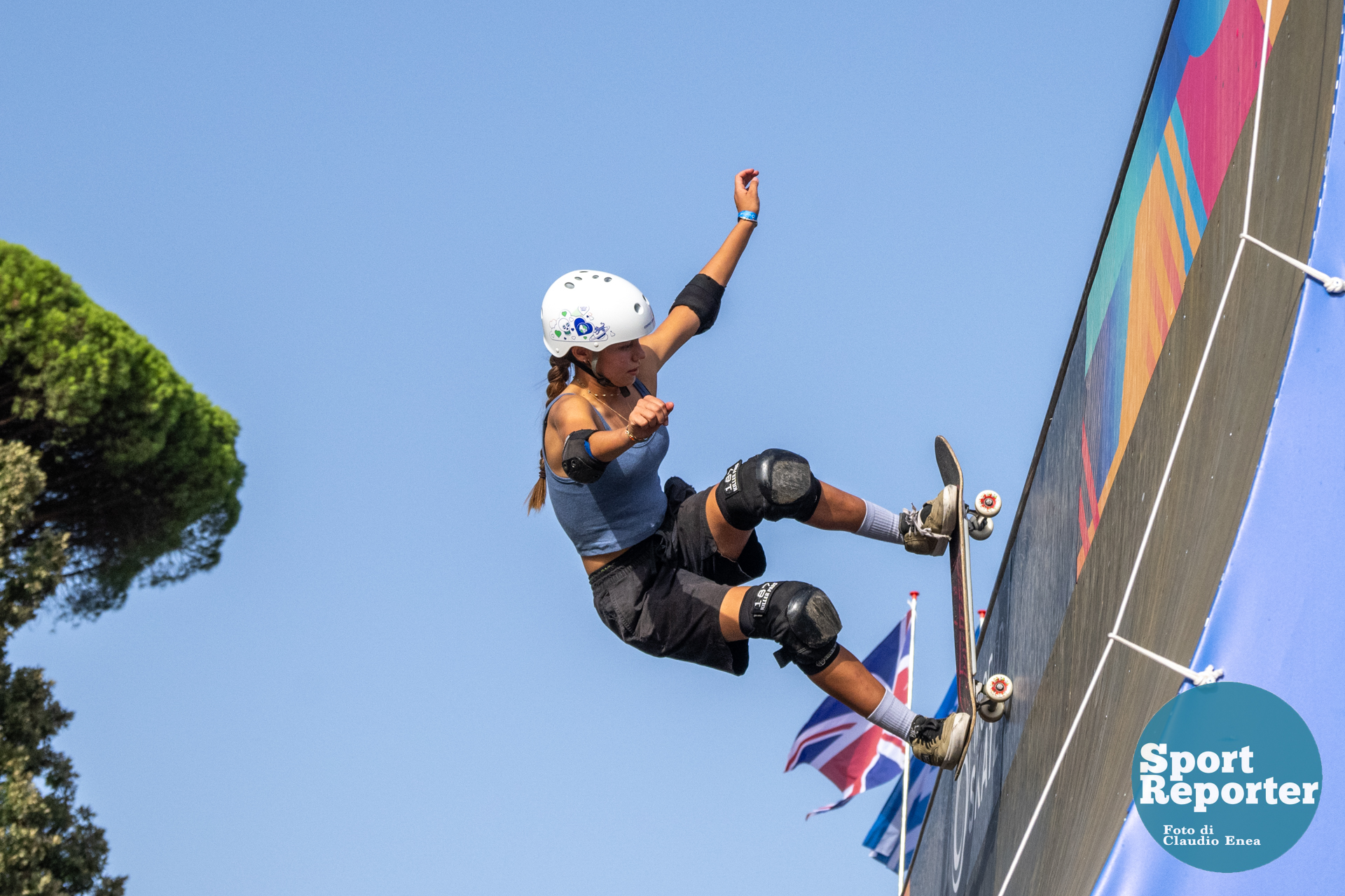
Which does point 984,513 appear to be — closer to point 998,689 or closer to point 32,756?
point 998,689

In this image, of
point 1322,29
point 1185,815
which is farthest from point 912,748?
point 1322,29

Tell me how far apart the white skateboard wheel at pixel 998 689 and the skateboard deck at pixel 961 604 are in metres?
0.15

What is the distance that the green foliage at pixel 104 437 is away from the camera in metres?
20.5

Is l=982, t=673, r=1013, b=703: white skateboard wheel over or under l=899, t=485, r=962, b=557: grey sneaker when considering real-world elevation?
under

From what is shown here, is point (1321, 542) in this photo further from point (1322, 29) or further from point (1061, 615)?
point (1061, 615)

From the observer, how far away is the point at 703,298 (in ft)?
21.7

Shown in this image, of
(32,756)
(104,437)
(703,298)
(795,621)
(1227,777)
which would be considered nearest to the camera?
(1227,777)

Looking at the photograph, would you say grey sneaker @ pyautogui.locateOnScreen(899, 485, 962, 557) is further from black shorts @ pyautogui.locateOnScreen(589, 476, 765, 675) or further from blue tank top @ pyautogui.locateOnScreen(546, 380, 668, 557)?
blue tank top @ pyautogui.locateOnScreen(546, 380, 668, 557)

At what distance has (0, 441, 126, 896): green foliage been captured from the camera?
15.2m

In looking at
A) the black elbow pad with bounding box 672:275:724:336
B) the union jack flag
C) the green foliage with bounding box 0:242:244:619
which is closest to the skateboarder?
the black elbow pad with bounding box 672:275:724:336

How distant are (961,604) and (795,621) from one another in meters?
0.73

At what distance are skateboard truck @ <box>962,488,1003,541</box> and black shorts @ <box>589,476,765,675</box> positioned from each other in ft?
3.54

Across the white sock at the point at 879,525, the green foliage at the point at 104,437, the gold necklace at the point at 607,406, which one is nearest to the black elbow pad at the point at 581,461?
the gold necklace at the point at 607,406

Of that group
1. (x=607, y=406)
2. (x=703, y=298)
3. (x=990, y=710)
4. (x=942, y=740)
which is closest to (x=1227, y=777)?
(x=942, y=740)
